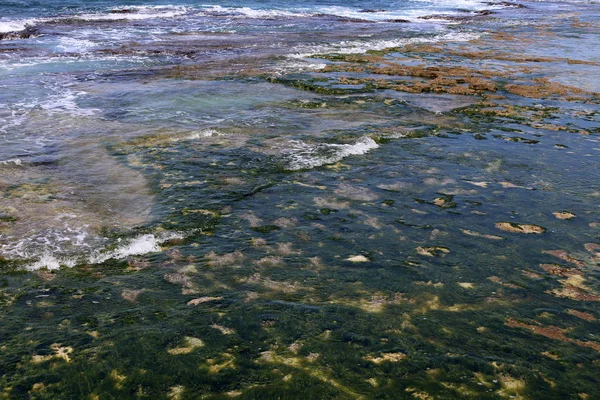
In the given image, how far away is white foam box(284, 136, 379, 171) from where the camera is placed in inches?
352

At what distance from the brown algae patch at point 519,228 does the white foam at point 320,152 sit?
125 inches

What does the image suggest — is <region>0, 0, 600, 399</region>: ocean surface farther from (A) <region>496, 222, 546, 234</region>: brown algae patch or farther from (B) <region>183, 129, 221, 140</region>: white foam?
(B) <region>183, 129, 221, 140</region>: white foam

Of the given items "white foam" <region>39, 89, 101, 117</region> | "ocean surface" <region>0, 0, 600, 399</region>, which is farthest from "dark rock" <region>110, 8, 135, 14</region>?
"white foam" <region>39, 89, 101, 117</region>

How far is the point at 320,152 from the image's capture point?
9492 millimetres

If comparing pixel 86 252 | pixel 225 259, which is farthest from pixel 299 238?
pixel 86 252

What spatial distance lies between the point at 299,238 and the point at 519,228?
282cm

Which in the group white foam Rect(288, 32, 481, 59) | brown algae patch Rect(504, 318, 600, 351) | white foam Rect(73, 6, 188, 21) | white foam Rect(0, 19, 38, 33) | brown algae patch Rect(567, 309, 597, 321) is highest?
white foam Rect(73, 6, 188, 21)

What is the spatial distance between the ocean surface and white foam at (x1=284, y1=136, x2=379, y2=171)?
52 mm

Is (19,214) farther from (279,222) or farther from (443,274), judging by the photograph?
(443,274)

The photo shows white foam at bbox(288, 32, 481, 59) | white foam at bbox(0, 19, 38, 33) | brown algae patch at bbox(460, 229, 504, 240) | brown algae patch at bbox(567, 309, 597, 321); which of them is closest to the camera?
brown algae patch at bbox(567, 309, 597, 321)

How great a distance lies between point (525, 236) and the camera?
6.51m

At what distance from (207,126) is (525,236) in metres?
6.86

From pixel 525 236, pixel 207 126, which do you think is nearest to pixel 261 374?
pixel 525 236

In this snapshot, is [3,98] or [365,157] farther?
[3,98]
